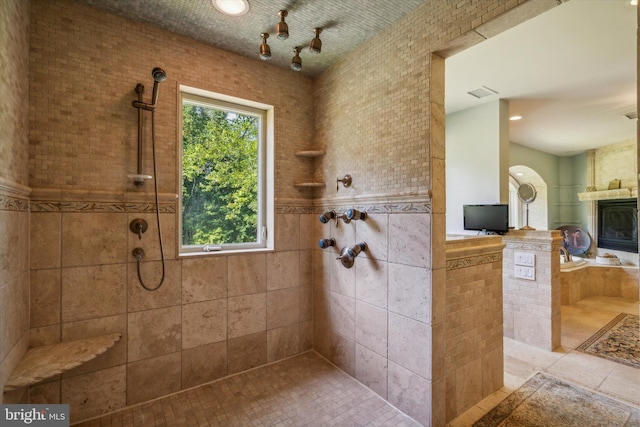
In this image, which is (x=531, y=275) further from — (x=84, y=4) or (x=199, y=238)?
(x=84, y=4)

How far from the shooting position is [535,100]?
3182 mm

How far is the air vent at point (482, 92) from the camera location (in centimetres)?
291

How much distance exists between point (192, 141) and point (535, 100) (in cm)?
358

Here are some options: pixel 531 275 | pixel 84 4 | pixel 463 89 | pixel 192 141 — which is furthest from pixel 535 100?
pixel 84 4

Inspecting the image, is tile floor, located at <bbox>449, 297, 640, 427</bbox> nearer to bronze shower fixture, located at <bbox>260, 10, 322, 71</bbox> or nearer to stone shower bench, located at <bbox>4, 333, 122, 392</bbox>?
stone shower bench, located at <bbox>4, 333, 122, 392</bbox>

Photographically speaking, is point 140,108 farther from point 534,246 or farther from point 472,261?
point 534,246

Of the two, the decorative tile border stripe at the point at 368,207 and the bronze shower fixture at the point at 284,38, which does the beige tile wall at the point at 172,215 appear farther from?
the bronze shower fixture at the point at 284,38

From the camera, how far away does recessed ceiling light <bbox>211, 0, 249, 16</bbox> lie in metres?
1.66

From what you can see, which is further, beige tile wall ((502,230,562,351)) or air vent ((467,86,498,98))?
air vent ((467,86,498,98))

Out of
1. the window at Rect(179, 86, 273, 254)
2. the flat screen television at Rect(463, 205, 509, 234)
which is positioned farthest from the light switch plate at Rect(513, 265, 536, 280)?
the window at Rect(179, 86, 273, 254)

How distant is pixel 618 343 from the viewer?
2775 millimetres

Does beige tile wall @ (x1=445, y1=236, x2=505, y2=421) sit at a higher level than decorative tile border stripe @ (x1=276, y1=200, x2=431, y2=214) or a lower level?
lower

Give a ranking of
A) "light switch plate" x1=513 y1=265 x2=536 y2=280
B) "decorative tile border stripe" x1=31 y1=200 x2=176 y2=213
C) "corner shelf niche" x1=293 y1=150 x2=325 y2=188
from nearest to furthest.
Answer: "decorative tile border stripe" x1=31 y1=200 x2=176 y2=213, "corner shelf niche" x1=293 y1=150 x2=325 y2=188, "light switch plate" x1=513 y1=265 x2=536 y2=280

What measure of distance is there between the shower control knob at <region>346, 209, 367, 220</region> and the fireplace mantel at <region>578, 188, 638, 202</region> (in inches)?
232
